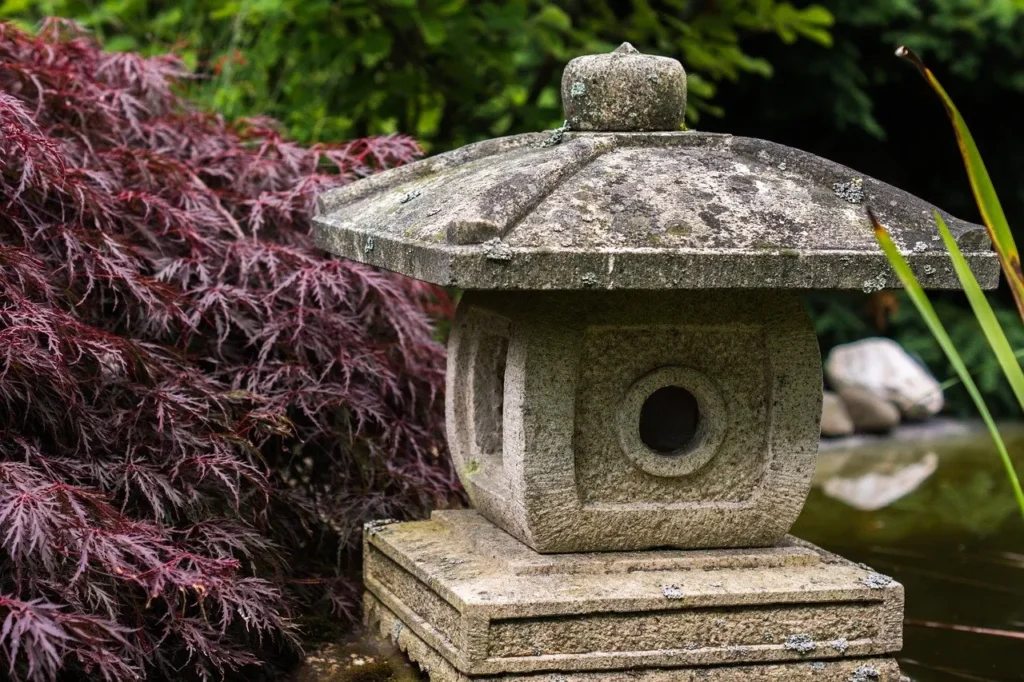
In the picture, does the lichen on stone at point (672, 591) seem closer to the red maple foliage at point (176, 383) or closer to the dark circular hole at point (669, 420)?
the dark circular hole at point (669, 420)

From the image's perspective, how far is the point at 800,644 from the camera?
105 inches

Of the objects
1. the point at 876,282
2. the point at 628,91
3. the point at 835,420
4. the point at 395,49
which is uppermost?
the point at 395,49

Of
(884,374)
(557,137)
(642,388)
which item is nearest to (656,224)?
(642,388)

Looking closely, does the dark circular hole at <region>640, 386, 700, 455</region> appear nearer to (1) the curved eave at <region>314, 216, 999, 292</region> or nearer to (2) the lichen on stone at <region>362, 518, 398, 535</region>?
(1) the curved eave at <region>314, 216, 999, 292</region>

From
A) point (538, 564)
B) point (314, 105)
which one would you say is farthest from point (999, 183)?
point (538, 564)

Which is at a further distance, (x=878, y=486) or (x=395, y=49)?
(x=878, y=486)

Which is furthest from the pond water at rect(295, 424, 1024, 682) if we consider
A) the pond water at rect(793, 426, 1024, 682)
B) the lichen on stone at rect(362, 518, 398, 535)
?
the lichen on stone at rect(362, 518, 398, 535)

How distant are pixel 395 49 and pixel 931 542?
9.55 feet

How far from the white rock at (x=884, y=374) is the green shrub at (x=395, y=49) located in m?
2.46

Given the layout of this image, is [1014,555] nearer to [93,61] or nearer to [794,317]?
[794,317]

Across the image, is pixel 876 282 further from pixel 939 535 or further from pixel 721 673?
pixel 939 535

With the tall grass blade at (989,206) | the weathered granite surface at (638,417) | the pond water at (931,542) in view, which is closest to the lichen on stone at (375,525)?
the pond water at (931,542)

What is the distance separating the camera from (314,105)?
196 inches

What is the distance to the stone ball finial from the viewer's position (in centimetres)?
285
